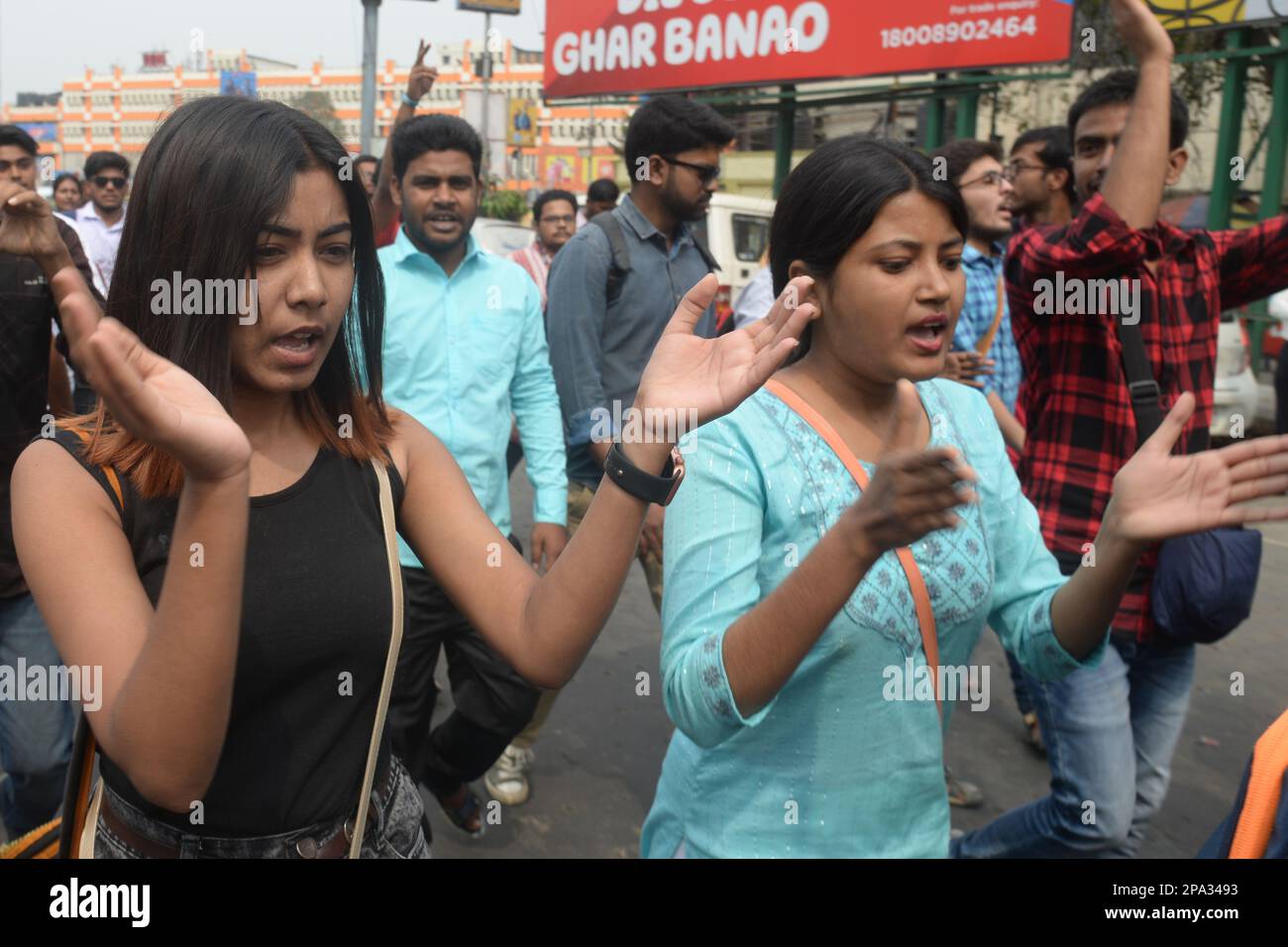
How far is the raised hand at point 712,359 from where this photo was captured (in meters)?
1.59

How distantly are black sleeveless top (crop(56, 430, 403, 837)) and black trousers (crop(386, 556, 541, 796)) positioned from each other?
1.64 metres

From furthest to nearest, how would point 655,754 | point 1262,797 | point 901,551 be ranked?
point 655,754, point 901,551, point 1262,797

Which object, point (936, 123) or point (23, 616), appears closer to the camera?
point (23, 616)

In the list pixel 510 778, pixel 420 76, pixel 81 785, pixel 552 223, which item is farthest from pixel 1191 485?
pixel 552 223

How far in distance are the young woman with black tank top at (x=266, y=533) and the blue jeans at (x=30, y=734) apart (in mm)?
1469

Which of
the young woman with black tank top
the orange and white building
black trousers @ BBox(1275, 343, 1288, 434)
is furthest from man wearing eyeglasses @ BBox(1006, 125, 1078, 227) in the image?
the orange and white building

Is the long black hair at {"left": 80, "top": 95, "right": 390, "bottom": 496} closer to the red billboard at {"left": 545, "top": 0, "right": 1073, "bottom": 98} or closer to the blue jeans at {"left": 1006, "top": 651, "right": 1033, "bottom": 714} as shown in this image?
the blue jeans at {"left": 1006, "top": 651, "right": 1033, "bottom": 714}

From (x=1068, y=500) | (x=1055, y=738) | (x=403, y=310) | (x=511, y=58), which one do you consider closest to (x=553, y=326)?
(x=403, y=310)

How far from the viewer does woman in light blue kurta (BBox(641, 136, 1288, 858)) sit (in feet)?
5.44

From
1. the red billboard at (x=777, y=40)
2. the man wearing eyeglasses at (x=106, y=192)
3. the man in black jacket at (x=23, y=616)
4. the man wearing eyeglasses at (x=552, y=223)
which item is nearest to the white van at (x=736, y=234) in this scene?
the red billboard at (x=777, y=40)

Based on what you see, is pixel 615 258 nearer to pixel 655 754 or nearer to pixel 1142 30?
pixel 655 754

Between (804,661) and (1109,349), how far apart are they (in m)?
1.45

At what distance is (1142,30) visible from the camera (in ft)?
8.36

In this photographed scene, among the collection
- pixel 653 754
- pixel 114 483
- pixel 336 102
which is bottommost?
pixel 653 754
